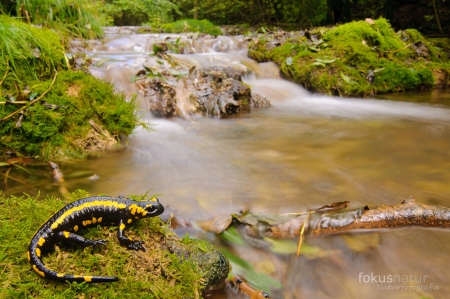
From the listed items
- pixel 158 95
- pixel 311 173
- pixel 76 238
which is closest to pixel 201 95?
pixel 158 95

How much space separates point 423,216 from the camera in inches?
103

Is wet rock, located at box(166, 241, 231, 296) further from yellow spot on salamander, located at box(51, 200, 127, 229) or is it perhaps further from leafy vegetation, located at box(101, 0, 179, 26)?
leafy vegetation, located at box(101, 0, 179, 26)

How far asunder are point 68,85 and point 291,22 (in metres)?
18.6

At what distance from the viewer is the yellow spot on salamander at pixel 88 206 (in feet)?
5.84

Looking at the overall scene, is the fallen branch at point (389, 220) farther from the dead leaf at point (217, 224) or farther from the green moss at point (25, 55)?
the green moss at point (25, 55)

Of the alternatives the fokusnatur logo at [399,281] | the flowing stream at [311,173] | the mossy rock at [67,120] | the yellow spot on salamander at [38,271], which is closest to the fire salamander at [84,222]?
the yellow spot on salamander at [38,271]

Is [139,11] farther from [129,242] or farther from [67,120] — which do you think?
[129,242]

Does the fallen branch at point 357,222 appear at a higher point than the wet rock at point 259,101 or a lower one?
lower

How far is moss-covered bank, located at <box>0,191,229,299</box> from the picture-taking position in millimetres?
1559

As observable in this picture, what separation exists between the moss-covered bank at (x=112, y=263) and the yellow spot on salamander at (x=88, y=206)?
0.15 m

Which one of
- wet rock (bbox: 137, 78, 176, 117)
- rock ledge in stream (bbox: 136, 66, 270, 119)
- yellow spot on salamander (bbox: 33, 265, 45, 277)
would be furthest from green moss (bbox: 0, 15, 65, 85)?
yellow spot on salamander (bbox: 33, 265, 45, 277)

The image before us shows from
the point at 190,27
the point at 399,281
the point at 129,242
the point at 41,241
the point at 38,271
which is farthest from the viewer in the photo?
the point at 190,27

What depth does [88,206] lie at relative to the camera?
191cm

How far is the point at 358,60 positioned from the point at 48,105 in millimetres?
8349
